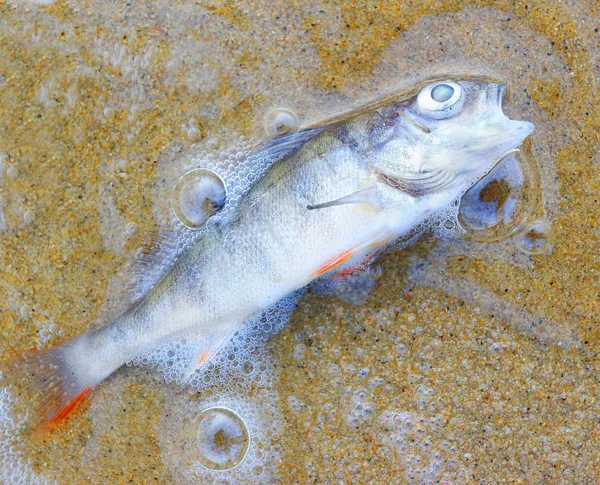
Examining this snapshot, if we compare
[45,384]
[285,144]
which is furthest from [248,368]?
[285,144]

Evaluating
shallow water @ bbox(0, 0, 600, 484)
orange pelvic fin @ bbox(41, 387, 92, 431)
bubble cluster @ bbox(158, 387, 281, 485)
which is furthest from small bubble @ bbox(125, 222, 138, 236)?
bubble cluster @ bbox(158, 387, 281, 485)

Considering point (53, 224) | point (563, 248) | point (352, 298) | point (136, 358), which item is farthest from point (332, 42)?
point (136, 358)

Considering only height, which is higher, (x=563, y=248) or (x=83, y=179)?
(x=83, y=179)

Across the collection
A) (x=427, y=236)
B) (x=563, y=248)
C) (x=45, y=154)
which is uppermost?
(x=45, y=154)

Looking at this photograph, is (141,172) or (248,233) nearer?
(248,233)

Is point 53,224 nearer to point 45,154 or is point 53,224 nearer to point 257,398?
point 45,154
